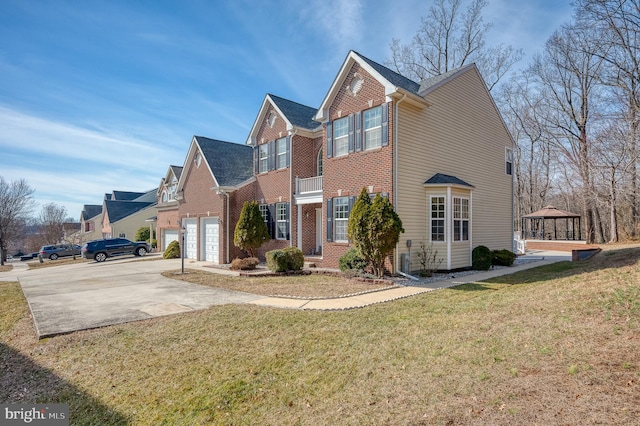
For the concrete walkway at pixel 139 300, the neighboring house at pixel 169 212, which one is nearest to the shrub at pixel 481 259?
the concrete walkway at pixel 139 300

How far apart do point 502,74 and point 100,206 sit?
66584mm

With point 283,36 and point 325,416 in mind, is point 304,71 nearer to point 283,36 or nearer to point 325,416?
point 283,36

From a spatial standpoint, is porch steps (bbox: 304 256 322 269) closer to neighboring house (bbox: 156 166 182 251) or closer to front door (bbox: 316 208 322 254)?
front door (bbox: 316 208 322 254)

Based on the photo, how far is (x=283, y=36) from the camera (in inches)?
574

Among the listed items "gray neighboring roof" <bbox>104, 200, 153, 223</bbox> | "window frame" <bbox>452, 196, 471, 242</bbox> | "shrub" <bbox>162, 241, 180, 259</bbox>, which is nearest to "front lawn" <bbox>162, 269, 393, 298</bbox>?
"window frame" <bbox>452, 196, 471, 242</bbox>

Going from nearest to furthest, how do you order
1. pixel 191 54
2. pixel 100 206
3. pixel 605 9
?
pixel 191 54 < pixel 605 9 < pixel 100 206

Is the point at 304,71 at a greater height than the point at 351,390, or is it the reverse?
the point at 304,71

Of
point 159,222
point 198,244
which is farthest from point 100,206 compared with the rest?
point 198,244

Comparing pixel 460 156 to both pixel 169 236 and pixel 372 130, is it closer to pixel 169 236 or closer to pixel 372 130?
pixel 372 130

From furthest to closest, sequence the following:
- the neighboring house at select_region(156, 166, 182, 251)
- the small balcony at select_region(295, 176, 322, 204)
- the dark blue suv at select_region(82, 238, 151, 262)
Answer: the neighboring house at select_region(156, 166, 182, 251) → the dark blue suv at select_region(82, 238, 151, 262) → the small balcony at select_region(295, 176, 322, 204)

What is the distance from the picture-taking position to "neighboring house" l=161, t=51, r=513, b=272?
42.6ft

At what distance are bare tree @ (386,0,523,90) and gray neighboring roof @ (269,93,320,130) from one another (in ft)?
54.6

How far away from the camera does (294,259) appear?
14289mm

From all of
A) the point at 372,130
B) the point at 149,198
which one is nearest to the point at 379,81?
the point at 372,130
